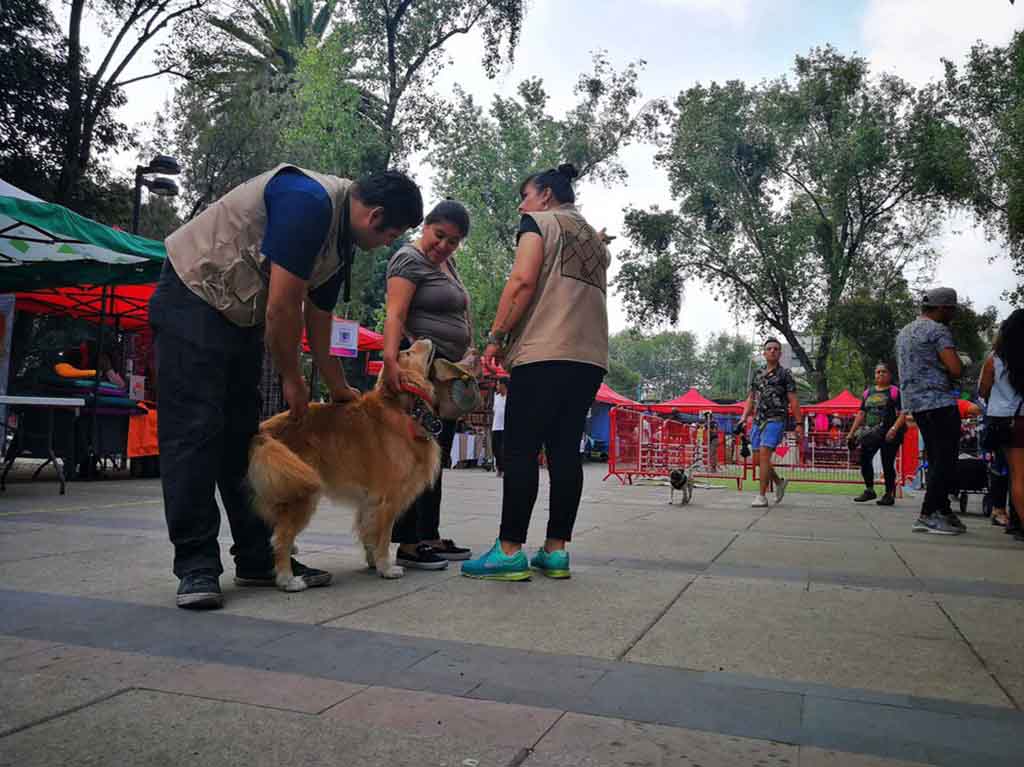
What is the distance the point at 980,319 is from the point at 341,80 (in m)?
26.5

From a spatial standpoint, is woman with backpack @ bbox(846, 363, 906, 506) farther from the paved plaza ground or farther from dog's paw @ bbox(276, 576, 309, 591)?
dog's paw @ bbox(276, 576, 309, 591)

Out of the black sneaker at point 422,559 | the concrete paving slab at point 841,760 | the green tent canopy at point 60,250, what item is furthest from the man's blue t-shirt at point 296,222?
the green tent canopy at point 60,250

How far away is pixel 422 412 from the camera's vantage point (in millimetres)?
4160

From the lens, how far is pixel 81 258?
923 cm

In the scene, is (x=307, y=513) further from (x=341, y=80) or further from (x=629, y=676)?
(x=341, y=80)

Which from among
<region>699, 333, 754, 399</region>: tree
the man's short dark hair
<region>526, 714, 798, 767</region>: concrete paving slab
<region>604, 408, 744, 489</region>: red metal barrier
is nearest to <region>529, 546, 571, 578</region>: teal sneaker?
the man's short dark hair

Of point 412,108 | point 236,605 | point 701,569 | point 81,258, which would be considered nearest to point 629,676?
point 236,605

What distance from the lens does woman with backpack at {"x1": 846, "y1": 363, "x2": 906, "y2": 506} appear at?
10.8m

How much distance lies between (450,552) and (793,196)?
31.5m

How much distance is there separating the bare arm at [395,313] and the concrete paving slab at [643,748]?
237 centimetres

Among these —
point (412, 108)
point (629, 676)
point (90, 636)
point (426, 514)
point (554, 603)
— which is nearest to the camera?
point (629, 676)

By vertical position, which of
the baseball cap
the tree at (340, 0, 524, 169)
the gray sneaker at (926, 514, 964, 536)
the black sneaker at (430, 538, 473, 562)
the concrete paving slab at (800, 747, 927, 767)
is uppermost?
the tree at (340, 0, 524, 169)

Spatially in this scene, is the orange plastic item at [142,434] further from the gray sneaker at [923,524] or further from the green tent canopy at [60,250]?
the gray sneaker at [923,524]

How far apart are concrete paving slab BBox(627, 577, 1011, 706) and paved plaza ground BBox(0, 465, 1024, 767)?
14 mm
